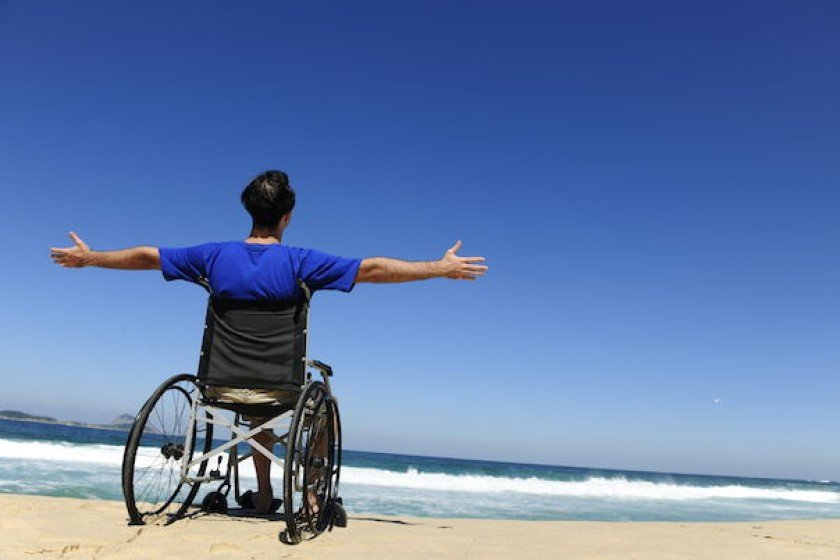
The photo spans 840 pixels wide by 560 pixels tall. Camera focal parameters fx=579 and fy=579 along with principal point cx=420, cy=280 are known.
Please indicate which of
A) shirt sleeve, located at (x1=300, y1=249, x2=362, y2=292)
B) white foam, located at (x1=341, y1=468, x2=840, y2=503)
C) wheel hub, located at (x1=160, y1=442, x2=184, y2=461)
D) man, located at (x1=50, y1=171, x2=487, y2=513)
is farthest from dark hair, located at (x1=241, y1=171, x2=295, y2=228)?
white foam, located at (x1=341, y1=468, x2=840, y2=503)

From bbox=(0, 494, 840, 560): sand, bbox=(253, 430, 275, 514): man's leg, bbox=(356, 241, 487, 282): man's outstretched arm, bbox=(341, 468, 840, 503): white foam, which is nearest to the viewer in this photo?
bbox=(0, 494, 840, 560): sand

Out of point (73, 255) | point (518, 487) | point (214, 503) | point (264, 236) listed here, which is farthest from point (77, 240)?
point (518, 487)

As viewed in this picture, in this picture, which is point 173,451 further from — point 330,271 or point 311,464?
point 330,271

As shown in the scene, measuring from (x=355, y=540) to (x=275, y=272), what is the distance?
144cm

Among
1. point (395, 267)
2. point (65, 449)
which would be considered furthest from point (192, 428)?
point (65, 449)

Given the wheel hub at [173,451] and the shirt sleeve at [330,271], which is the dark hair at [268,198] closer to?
the shirt sleeve at [330,271]

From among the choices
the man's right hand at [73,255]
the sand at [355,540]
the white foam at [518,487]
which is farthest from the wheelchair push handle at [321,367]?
the white foam at [518,487]

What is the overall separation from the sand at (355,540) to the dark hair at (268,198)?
1.62m

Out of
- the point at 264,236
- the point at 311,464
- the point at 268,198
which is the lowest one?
the point at 311,464

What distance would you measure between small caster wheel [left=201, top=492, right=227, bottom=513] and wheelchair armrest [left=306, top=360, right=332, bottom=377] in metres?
1.05

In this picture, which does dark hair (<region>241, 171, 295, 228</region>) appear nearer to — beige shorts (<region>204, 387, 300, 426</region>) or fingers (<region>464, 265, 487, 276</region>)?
beige shorts (<region>204, 387, 300, 426</region>)

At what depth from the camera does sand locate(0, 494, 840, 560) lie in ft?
8.28

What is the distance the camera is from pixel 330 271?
2.96m

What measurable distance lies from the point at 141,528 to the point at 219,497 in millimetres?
608
